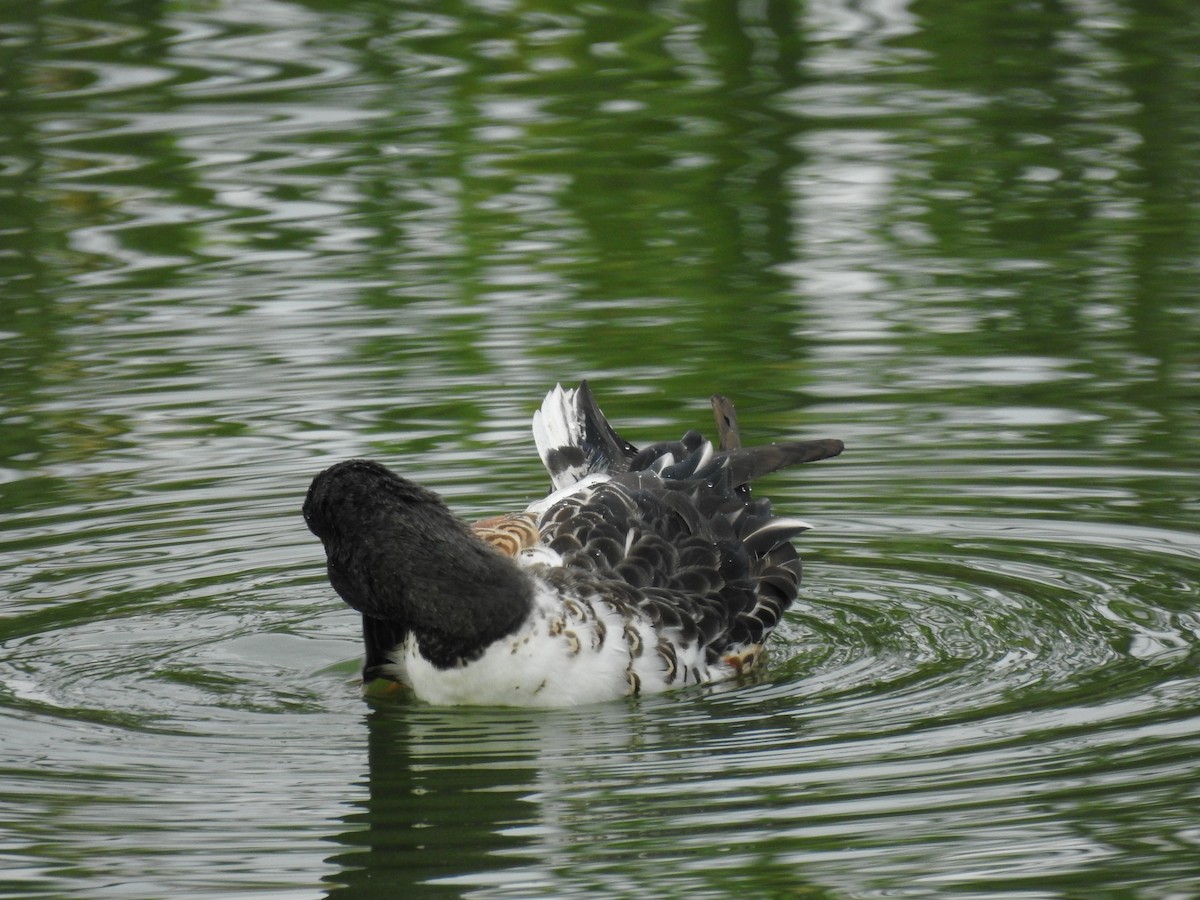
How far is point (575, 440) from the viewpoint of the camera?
9320mm

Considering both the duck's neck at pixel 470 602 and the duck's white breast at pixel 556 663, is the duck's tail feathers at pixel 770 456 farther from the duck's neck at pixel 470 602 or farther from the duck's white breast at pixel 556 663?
the duck's neck at pixel 470 602

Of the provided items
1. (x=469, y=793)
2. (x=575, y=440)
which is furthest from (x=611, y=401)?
(x=469, y=793)

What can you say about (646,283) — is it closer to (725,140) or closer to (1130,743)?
(725,140)

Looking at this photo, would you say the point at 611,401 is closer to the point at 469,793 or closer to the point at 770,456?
the point at 770,456

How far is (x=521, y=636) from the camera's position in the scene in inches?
303

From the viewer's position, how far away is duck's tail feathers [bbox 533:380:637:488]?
9.20m

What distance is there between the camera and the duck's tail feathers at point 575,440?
30.2ft

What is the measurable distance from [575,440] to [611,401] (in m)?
2.50

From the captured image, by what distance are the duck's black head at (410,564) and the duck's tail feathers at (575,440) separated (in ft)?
4.86

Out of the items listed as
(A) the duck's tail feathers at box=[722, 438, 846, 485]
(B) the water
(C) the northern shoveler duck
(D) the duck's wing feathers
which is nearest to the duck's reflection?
(B) the water

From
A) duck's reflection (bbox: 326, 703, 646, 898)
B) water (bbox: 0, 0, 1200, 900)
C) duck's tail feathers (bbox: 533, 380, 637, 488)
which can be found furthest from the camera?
duck's tail feathers (bbox: 533, 380, 637, 488)

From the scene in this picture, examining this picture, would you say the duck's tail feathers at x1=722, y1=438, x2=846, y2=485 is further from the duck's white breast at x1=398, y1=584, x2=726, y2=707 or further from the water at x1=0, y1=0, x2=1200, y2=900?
the duck's white breast at x1=398, y1=584, x2=726, y2=707

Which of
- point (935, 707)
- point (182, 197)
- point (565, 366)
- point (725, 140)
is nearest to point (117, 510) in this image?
point (565, 366)

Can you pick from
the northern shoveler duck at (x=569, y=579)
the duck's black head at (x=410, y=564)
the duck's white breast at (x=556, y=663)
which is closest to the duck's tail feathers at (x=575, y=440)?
the northern shoveler duck at (x=569, y=579)
